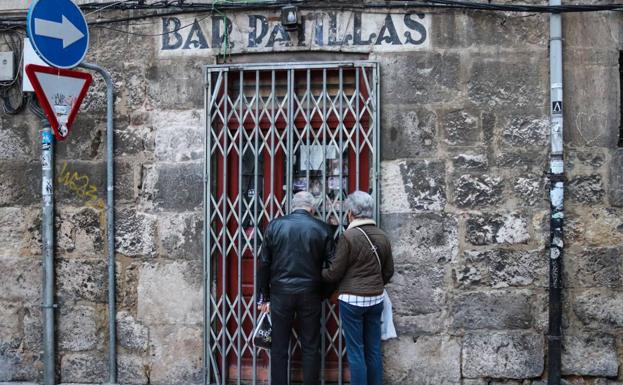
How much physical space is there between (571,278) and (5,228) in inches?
198

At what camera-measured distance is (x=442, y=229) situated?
20.8 ft

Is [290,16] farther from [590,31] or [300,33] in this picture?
[590,31]

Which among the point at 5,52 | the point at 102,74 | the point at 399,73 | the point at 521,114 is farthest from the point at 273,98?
the point at 5,52

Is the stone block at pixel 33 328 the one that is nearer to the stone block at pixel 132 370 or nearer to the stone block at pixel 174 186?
the stone block at pixel 132 370

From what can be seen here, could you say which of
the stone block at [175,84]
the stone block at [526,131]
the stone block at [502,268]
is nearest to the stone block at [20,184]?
the stone block at [175,84]

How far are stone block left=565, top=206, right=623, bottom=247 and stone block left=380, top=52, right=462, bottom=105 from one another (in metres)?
1.44

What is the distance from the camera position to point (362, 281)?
5.77 m

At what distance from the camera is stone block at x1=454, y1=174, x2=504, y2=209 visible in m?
6.30

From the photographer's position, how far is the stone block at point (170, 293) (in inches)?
260

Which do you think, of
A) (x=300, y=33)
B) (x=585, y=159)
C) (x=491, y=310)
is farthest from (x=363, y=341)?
(x=300, y=33)

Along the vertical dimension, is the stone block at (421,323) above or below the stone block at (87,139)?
below

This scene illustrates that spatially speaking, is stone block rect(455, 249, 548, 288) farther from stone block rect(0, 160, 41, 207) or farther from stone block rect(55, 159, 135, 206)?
stone block rect(0, 160, 41, 207)

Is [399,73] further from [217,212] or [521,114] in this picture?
[217,212]

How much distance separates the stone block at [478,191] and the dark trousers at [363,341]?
3.91 feet
